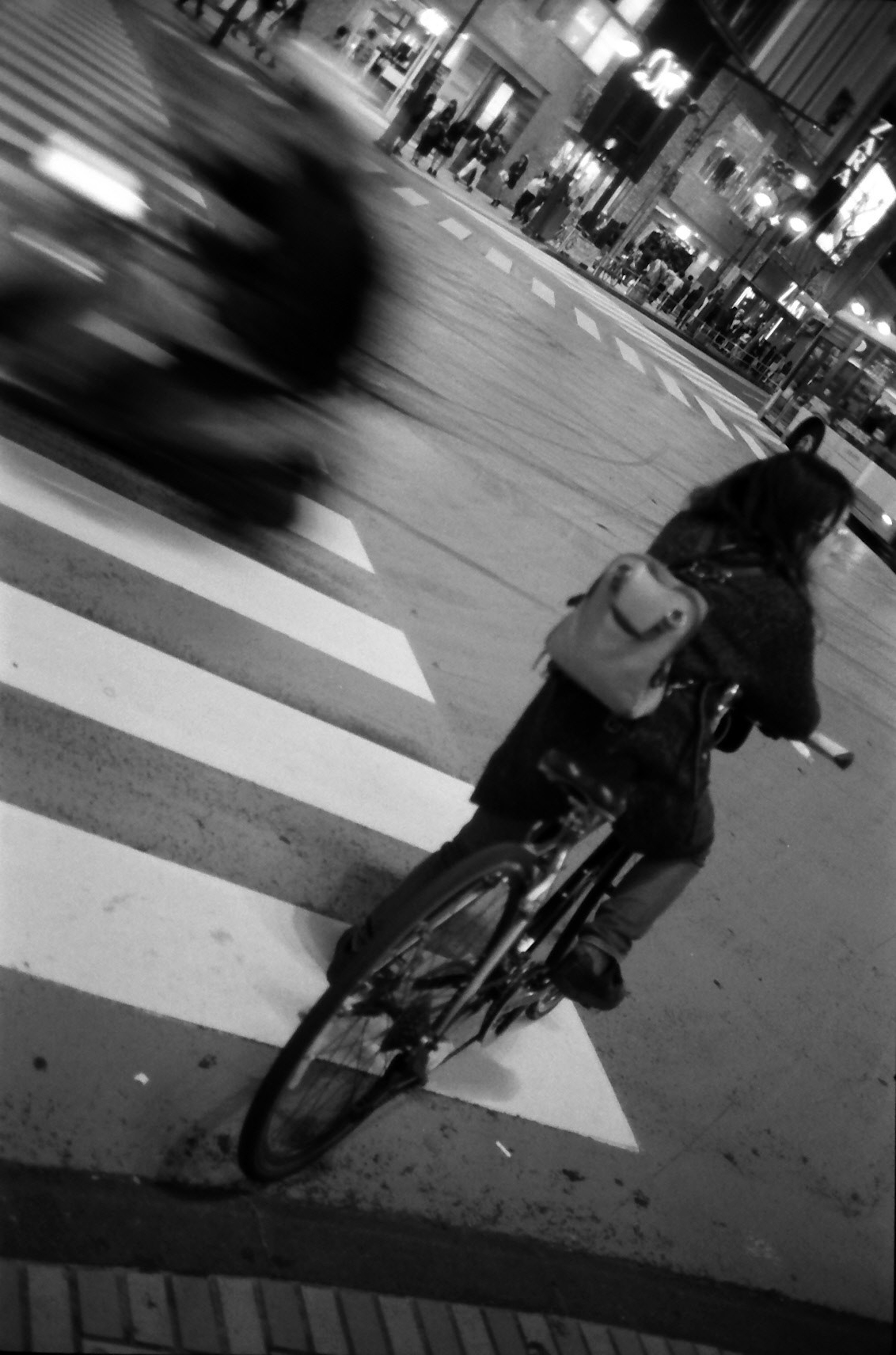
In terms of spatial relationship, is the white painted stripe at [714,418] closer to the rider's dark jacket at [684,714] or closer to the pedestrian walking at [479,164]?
the pedestrian walking at [479,164]

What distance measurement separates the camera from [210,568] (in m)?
5.70

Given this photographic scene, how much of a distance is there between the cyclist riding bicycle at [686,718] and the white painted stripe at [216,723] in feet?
3.56

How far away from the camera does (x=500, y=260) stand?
24.0 metres

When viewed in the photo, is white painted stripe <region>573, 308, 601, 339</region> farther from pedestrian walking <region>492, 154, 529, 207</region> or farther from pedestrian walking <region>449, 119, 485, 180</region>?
pedestrian walking <region>492, 154, 529, 207</region>

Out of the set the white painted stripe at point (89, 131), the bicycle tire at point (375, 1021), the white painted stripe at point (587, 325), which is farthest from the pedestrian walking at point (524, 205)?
the bicycle tire at point (375, 1021)

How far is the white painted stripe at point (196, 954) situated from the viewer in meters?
3.33

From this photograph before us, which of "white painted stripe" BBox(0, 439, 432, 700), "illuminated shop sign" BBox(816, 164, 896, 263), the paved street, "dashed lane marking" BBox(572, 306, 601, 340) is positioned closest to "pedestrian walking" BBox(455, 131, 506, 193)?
"dashed lane marking" BBox(572, 306, 601, 340)

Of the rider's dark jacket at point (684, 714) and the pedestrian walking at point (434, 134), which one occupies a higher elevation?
the pedestrian walking at point (434, 134)

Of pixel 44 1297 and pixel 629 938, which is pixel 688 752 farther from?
pixel 44 1297

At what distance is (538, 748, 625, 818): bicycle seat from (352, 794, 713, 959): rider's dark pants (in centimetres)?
51

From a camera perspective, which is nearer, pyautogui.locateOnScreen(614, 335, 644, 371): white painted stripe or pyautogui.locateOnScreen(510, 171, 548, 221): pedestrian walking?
pyautogui.locateOnScreen(614, 335, 644, 371): white painted stripe

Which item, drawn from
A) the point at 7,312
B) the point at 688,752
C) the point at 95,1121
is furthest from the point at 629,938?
the point at 7,312

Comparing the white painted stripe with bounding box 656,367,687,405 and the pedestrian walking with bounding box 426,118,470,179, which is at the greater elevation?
the pedestrian walking with bounding box 426,118,470,179

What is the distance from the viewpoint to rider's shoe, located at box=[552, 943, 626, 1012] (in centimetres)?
355
